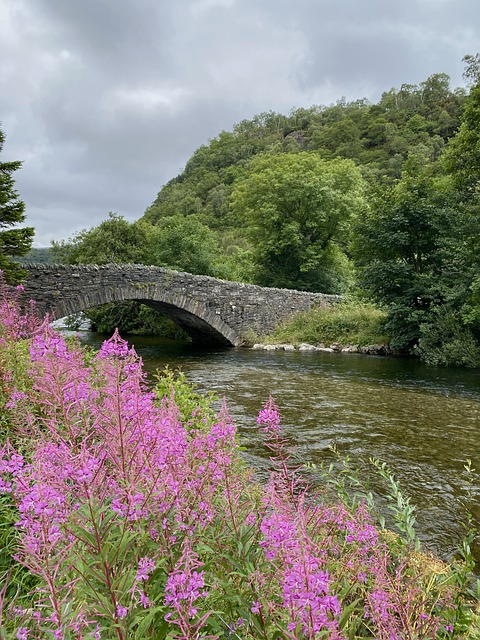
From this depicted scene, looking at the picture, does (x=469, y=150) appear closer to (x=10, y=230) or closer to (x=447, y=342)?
(x=447, y=342)

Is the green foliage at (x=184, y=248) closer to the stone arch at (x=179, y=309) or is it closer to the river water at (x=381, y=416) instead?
the stone arch at (x=179, y=309)

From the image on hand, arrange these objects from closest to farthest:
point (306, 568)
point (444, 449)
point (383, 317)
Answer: point (306, 568), point (444, 449), point (383, 317)

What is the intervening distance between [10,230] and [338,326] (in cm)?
1388

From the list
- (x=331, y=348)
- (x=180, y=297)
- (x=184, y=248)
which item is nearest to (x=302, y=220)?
(x=184, y=248)

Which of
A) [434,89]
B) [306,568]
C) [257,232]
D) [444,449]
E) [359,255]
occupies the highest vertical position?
[434,89]

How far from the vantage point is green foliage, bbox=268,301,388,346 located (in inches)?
746

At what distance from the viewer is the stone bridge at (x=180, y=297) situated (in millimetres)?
14078

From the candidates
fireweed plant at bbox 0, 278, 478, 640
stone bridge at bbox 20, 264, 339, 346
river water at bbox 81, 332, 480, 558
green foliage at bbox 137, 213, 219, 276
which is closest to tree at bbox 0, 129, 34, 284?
stone bridge at bbox 20, 264, 339, 346

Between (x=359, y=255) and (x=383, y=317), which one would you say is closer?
(x=359, y=255)

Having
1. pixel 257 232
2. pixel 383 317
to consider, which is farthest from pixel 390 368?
pixel 257 232

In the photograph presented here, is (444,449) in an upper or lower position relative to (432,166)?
lower

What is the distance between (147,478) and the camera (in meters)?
1.52

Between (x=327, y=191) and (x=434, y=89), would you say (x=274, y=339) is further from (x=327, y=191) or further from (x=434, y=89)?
(x=434, y=89)

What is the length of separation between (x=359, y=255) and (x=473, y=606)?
53.8 ft
